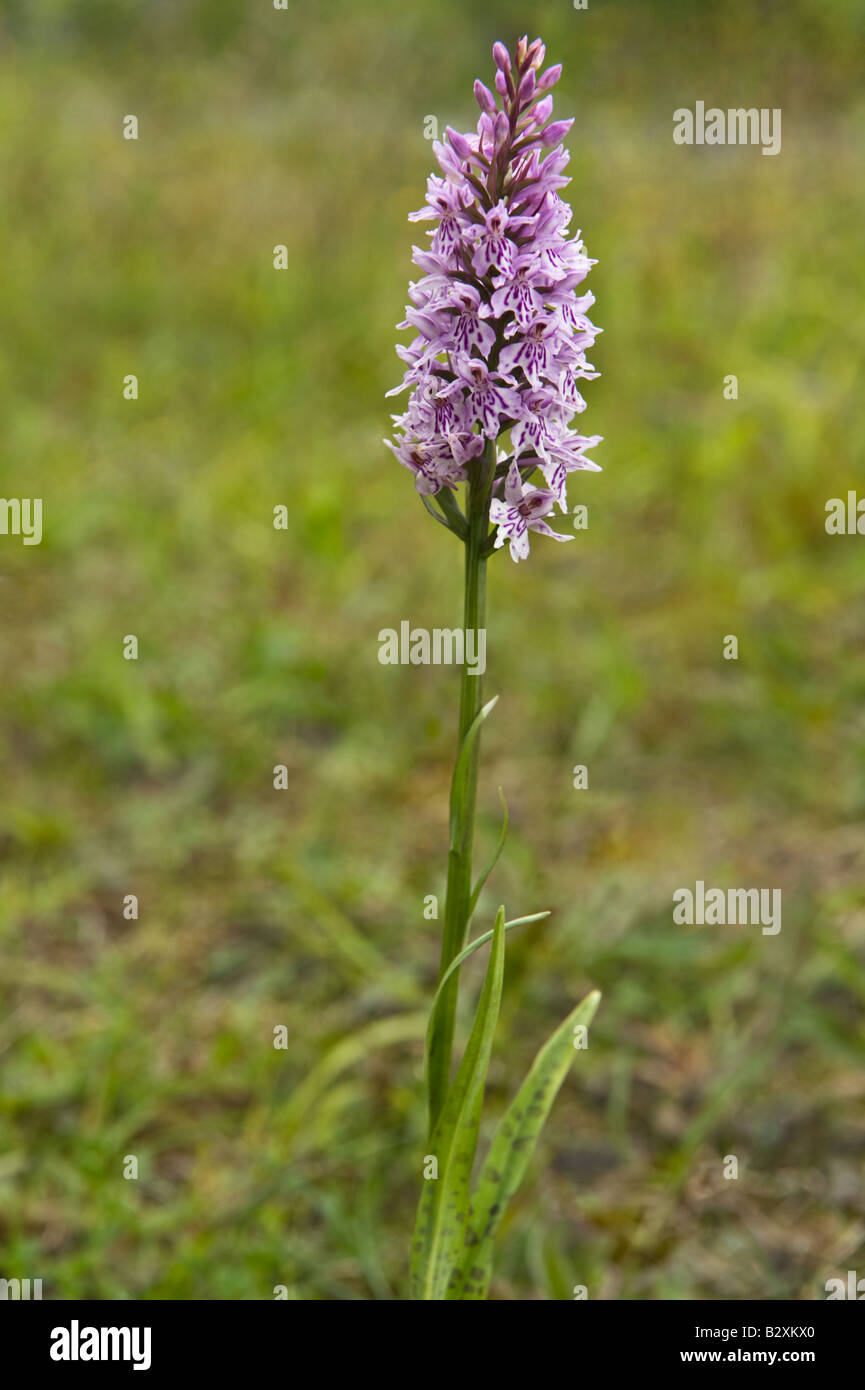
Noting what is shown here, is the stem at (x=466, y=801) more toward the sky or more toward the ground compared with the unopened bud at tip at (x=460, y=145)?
more toward the ground

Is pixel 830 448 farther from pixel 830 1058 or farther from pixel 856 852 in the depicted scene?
pixel 830 1058

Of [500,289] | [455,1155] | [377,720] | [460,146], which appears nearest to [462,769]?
[455,1155]

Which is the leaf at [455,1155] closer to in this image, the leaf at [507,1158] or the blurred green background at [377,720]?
the leaf at [507,1158]

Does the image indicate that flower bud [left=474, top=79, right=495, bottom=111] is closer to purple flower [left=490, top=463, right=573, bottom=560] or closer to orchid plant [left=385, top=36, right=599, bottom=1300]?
orchid plant [left=385, top=36, right=599, bottom=1300]

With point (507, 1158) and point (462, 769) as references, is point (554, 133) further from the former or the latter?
point (507, 1158)

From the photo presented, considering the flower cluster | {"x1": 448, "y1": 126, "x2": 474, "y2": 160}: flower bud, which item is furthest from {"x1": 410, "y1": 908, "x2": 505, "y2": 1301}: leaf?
{"x1": 448, "y1": 126, "x2": 474, "y2": 160}: flower bud

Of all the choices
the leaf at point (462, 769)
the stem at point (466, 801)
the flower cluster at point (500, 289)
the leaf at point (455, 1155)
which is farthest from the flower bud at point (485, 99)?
the leaf at point (455, 1155)
